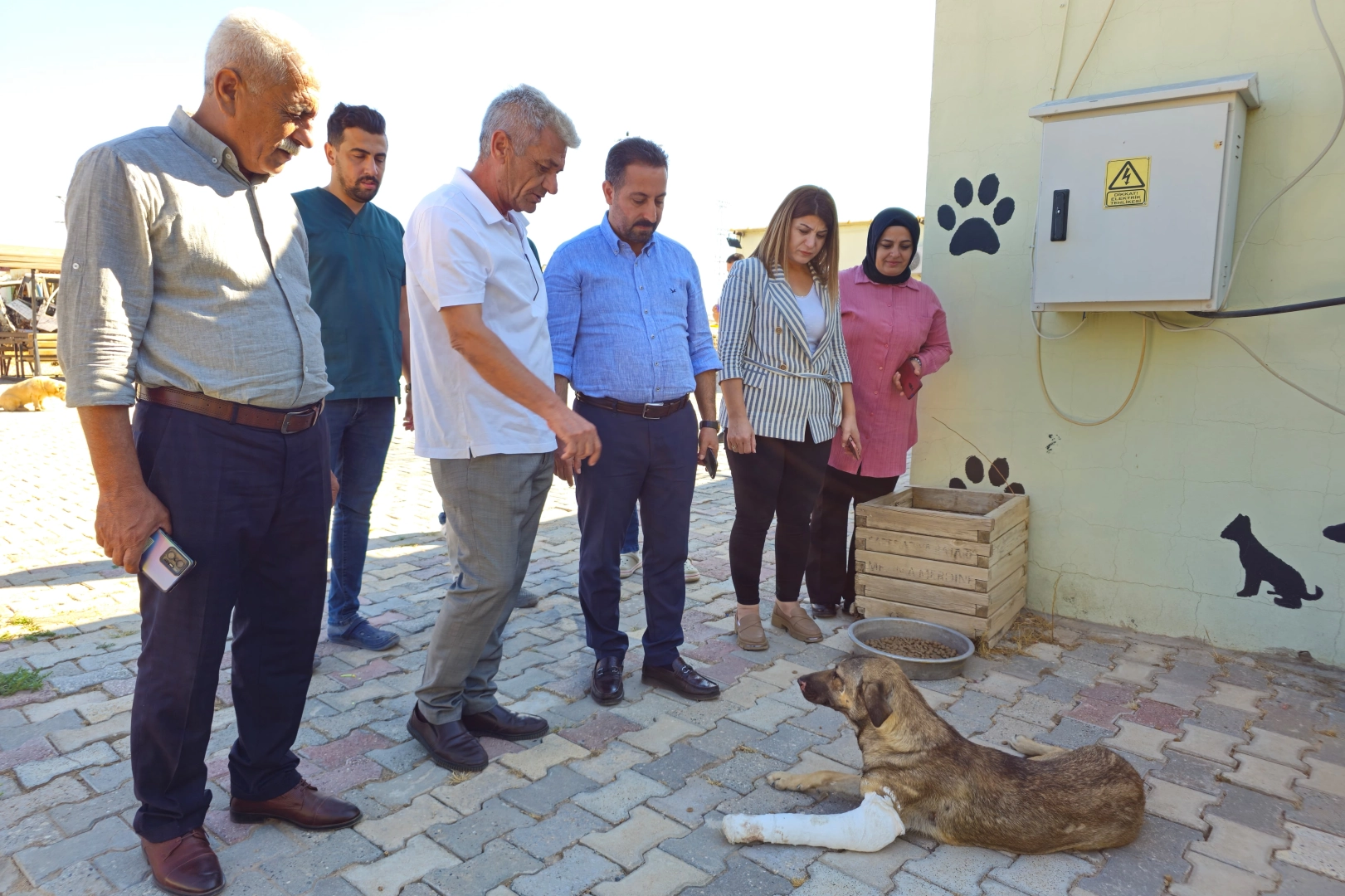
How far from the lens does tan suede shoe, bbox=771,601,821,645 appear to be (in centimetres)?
448

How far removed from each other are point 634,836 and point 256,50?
8.31 feet

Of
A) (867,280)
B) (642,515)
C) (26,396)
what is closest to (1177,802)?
(642,515)

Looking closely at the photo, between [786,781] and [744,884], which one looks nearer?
[744,884]

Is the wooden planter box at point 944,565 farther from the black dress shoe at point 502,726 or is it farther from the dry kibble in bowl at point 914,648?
the black dress shoe at point 502,726

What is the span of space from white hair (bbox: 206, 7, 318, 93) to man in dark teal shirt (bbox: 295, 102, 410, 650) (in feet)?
5.63

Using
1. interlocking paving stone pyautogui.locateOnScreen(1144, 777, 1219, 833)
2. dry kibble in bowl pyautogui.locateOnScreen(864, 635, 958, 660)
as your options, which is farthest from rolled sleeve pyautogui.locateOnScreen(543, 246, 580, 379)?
interlocking paving stone pyautogui.locateOnScreen(1144, 777, 1219, 833)

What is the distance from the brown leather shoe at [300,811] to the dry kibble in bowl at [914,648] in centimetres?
252

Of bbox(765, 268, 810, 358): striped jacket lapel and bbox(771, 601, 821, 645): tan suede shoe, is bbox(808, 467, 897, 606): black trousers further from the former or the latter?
bbox(765, 268, 810, 358): striped jacket lapel

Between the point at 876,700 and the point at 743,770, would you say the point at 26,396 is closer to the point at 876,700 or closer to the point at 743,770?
the point at 743,770

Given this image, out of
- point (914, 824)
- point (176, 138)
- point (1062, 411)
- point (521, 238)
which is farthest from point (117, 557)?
point (1062, 411)

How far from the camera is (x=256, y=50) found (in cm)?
220

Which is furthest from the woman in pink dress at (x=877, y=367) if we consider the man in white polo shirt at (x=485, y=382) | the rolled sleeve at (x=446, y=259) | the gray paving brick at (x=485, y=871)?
the gray paving brick at (x=485, y=871)

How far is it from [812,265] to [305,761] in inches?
126

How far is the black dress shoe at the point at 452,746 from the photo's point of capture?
3082 mm
